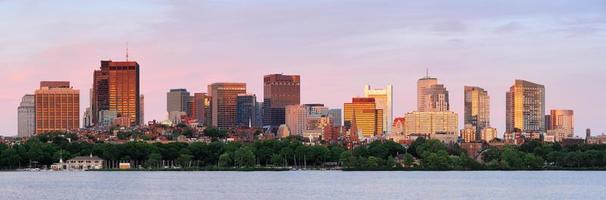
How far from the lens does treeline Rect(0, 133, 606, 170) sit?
13700 cm

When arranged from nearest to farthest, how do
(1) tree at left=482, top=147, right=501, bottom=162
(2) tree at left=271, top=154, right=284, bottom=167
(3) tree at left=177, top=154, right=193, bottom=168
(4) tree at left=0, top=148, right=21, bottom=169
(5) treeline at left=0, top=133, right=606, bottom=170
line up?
(5) treeline at left=0, top=133, right=606, bottom=170 → (3) tree at left=177, top=154, right=193, bottom=168 → (4) tree at left=0, top=148, right=21, bottom=169 → (2) tree at left=271, top=154, right=284, bottom=167 → (1) tree at left=482, top=147, right=501, bottom=162

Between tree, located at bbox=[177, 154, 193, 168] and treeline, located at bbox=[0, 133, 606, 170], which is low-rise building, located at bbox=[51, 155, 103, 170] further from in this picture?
tree, located at bbox=[177, 154, 193, 168]

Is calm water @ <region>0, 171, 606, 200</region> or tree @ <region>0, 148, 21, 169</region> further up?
tree @ <region>0, 148, 21, 169</region>

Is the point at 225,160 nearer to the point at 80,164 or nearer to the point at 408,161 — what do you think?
the point at 80,164

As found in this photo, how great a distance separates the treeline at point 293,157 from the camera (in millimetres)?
137000

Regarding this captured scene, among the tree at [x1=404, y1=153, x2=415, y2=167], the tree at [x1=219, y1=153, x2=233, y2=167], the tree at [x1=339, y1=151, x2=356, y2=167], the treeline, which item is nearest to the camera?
the tree at [x1=339, y1=151, x2=356, y2=167]

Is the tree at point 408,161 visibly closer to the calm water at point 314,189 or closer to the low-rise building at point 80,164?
the calm water at point 314,189

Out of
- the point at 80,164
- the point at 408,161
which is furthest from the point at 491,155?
the point at 80,164

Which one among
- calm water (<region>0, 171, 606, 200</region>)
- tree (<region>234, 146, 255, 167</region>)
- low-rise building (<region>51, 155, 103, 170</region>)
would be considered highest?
tree (<region>234, 146, 255, 167</region>)

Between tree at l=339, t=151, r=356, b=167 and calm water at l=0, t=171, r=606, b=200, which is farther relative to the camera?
tree at l=339, t=151, r=356, b=167

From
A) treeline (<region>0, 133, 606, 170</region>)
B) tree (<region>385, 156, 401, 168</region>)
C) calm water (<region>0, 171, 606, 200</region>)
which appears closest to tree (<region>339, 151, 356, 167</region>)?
treeline (<region>0, 133, 606, 170</region>)

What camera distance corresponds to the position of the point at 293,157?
142 metres

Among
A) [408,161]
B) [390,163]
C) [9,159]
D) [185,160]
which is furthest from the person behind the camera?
[9,159]

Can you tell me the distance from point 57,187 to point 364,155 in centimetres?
5922
